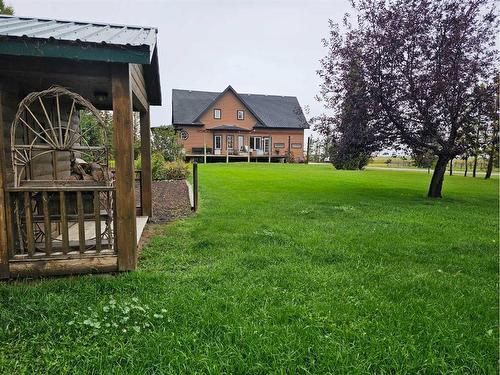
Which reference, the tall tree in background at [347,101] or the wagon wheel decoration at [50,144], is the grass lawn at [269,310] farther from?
the tall tree in background at [347,101]

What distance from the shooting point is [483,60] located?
9.99 meters

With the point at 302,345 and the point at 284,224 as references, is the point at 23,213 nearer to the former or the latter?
the point at 302,345

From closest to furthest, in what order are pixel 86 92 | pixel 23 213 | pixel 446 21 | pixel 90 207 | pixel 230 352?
pixel 230 352
pixel 23 213
pixel 90 207
pixel 86 92
pixel 446 21

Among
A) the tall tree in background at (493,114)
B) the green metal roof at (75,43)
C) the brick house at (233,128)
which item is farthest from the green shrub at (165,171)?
the brick house at (233,128)

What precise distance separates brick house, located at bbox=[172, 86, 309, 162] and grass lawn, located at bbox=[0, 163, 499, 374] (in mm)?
26425

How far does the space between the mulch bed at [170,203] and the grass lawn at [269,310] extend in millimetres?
1947

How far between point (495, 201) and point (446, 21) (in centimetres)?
593

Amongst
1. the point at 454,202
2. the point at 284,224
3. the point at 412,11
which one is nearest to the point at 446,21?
the point at 412,11

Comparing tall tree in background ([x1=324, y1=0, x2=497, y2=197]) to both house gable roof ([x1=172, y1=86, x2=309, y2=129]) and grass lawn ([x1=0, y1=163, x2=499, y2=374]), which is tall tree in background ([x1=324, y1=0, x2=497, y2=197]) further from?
house gable roof ([x1=172, y1=86, x2=309, y2=129])

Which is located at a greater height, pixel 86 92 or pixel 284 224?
pixel 86 92

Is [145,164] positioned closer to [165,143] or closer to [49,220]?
[49,220]

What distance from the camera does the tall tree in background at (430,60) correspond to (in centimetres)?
981

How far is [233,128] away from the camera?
105 ft

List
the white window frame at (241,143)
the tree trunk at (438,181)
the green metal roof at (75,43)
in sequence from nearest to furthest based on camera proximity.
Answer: the green metal roof at (75,43) < the tree trunk at (438,181) < the white window frame at (241,143)
